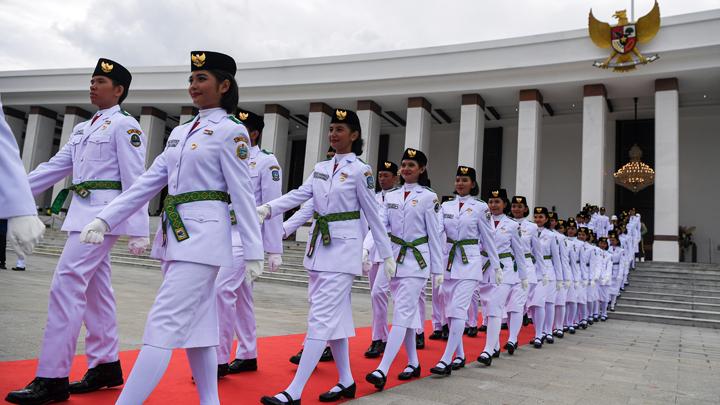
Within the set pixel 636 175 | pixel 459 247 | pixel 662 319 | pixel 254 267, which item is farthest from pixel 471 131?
pixel 254 267

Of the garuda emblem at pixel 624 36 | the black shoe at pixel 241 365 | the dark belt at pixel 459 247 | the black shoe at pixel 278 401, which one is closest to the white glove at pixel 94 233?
the black shoe at pixel 278 401

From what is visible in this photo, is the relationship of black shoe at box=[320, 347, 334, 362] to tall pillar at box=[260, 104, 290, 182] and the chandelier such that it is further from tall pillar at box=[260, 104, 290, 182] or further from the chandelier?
tall pillar at box=[260, 104, 290, 182]

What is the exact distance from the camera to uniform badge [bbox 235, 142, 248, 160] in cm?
264

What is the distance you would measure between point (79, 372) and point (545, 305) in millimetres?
6349

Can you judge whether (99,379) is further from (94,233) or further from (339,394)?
(339,394)

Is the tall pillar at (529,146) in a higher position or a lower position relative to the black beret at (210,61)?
higher

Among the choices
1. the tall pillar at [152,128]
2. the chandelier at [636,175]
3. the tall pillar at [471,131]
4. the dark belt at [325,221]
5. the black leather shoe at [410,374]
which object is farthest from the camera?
the tall pillar at [152,128]

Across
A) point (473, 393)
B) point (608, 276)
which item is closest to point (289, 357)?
point (473, 393)

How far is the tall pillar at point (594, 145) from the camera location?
63.4ft

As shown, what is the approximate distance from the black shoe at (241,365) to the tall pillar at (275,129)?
20825 millimetres

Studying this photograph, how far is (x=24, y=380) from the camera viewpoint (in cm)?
320

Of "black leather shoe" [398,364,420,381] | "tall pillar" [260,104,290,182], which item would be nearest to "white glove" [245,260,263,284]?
"black leather shoe" [398,364,420,381]

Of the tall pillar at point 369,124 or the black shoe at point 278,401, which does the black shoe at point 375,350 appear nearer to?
the black shoe at point 278,401

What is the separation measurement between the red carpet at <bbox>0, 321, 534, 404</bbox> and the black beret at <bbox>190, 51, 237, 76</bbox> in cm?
192
